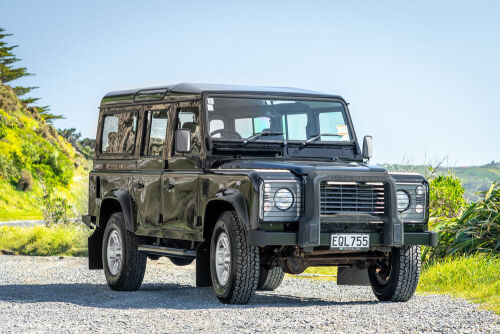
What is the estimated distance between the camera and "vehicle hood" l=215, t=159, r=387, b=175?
9.48 meters

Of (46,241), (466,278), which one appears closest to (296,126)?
(466,278)

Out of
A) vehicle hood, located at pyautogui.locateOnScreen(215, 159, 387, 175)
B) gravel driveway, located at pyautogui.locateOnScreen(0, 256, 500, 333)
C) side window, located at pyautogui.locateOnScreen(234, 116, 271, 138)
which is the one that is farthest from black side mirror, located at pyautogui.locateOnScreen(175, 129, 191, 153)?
gravel driveway, located at pyautogui.locateOnScreen(0, 256, 500, 333)

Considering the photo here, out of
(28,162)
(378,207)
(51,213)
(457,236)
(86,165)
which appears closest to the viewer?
(378,207)

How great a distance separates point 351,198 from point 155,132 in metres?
3.23

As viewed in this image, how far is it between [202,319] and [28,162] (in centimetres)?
5370

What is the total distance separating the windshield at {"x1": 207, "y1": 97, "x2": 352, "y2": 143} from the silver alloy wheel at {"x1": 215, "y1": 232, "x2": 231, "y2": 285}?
136 cm

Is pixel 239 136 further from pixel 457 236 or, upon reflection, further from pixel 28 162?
pixel 28 162

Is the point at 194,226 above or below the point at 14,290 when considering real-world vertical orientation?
above

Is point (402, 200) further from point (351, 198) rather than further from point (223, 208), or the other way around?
point (223, 208)

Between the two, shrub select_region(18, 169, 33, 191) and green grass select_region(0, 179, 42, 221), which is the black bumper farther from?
shrub select_region(18, 169, 33, 191)

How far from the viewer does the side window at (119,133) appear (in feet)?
40.7

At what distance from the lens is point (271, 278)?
12.6 metres

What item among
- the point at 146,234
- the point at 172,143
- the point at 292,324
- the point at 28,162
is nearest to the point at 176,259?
the point at 146,234

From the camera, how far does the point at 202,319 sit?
8562mm
